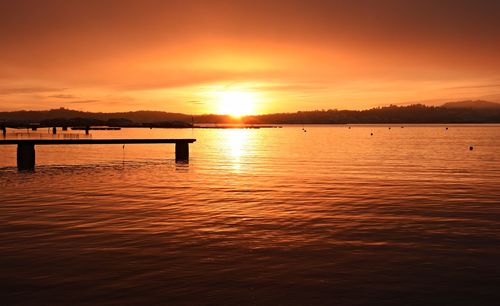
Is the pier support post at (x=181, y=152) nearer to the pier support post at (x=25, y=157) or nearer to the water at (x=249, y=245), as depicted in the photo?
the pier support post at (x=25, y=157)

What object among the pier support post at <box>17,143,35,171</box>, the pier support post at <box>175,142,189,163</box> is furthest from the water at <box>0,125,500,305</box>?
the pier support post at <box>175,142,189,163</box>

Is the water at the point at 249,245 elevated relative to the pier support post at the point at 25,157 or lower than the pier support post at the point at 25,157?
lower

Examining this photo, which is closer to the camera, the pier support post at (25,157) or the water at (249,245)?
the water at (249,245)

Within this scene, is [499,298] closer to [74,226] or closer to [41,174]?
[74,226]

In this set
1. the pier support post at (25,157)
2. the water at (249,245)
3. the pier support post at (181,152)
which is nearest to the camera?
the water at (249,245)

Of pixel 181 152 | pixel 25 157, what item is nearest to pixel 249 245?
pixel 25 157

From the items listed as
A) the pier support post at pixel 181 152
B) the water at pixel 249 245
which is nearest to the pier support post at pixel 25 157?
the pier support post at pixel 181 152

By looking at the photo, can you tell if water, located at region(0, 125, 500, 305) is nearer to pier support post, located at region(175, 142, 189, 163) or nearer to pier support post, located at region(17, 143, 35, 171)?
pier support post, located at region(17, 143, 35, 171)

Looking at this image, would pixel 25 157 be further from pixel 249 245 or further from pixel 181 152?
pixel 249 245

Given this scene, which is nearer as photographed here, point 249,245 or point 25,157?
point 249,245

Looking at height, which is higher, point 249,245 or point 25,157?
point 25,157

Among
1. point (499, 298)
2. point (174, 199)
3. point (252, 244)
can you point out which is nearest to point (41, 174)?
point (174, 199)

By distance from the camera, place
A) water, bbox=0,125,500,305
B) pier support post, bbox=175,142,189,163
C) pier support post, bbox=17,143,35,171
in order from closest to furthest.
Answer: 1. water, bbox=0,125,500,305
2. pier support post, bbox=17,143,35,171
3. pier support post, bbox=175,142,189,163

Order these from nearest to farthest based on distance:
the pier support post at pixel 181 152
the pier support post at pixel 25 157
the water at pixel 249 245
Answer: the water at pixel 249 245 < the pier support post at pixel 25 157 < the pier support post at pixel 181 152
